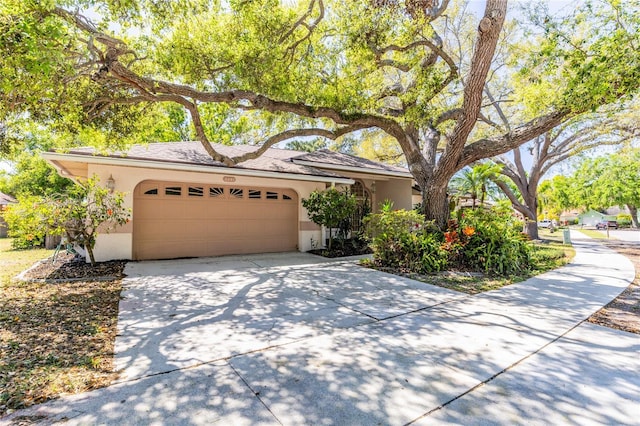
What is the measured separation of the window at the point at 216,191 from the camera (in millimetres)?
9406

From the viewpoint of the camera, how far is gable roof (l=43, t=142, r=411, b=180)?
7.77m

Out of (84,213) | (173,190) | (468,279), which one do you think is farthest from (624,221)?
(84,213)

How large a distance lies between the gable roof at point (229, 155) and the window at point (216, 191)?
0.87 metres

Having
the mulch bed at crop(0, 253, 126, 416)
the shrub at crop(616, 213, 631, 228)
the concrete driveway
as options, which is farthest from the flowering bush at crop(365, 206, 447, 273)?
the shrub at crop(616, 213, 631, 228)

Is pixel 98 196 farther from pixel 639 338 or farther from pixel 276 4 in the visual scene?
pixel 639 338

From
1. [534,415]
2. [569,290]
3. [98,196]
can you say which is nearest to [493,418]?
[534,415]

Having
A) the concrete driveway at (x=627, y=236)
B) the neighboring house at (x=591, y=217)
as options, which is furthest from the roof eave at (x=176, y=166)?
the neighboring house at (x=591, y=217)

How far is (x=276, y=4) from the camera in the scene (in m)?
7.27

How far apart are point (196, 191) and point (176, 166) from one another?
3.73ft

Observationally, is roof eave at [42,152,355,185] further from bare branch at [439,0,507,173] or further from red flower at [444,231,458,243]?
red flower at [444,231,458,243]

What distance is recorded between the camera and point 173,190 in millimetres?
8883

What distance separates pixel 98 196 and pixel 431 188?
857cm

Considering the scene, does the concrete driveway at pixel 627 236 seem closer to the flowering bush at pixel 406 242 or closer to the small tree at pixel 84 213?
the flowering bush at pixel 406 242

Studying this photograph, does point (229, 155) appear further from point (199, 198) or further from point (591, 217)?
point (591, 217)
